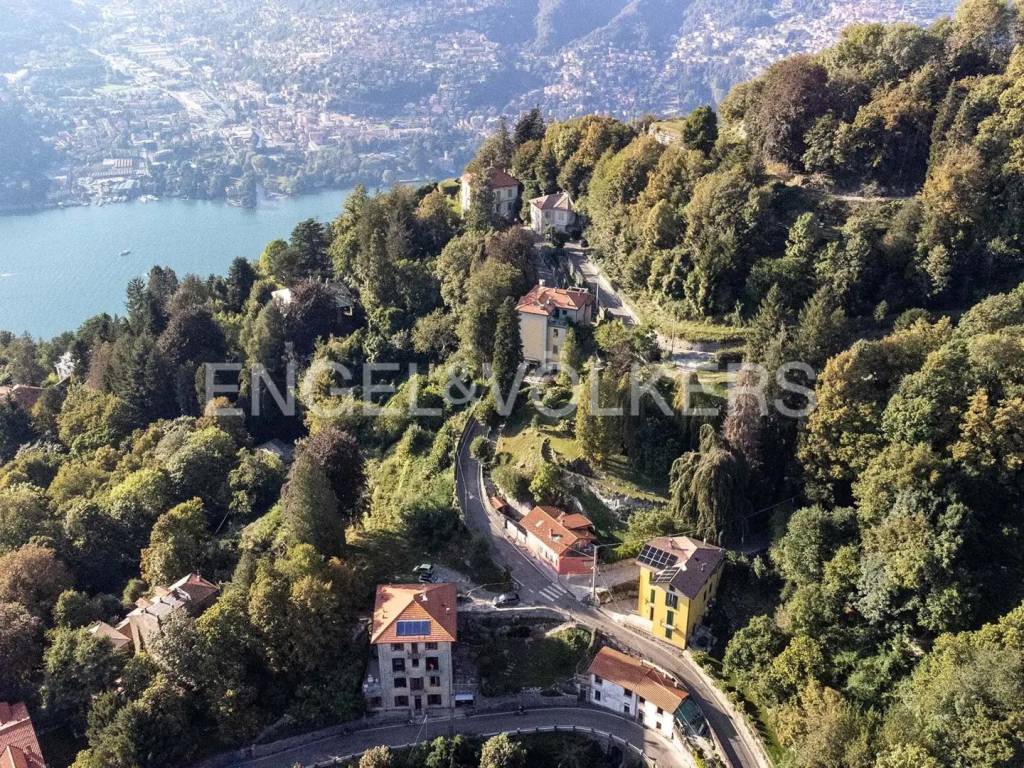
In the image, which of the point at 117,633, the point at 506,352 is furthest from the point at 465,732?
the point at 506,352

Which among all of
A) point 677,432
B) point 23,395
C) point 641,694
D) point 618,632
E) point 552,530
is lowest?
point 641,694

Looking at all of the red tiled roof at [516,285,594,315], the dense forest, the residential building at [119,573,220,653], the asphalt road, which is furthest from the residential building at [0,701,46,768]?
the red tiled roof at [516,285,594,315]

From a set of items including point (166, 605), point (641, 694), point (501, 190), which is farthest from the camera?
point (501, 190)

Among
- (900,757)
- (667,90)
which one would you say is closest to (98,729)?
(900,757)

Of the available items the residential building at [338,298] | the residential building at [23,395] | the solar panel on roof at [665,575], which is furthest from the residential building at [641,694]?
the residential building at [23,395]

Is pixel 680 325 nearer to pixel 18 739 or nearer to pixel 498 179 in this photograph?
pixel 498 179

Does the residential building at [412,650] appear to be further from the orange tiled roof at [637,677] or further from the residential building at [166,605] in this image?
the residential building at [166,605]
